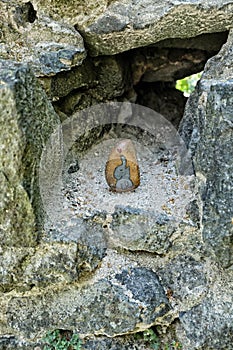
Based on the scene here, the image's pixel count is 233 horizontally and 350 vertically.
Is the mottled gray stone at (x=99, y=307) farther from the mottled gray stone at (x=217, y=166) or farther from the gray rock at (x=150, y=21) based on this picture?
the gray rock at (x=150, y=21)

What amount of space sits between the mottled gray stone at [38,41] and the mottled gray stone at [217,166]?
54 centimetres

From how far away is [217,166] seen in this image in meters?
1.42

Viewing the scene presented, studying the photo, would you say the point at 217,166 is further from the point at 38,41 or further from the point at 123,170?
the point at 38,41

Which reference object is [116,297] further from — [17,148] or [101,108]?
[101,108]

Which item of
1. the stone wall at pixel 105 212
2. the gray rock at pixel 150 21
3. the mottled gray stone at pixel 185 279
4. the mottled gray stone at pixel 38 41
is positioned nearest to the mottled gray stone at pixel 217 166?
the stone wall at pixel 105 212

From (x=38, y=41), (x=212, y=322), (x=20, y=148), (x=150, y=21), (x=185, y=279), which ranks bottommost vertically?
(x=212, y=322)

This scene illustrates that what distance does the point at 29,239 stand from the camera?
4.85 feet

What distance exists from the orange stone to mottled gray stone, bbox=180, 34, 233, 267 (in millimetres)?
283

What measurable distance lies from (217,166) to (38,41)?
838 millimetres

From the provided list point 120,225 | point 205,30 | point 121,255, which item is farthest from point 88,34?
point 121,255

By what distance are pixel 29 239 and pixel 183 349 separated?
2.27 ft

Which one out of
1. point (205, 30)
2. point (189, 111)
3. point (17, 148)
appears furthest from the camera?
point (189, 111)

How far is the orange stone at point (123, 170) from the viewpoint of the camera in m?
1.73

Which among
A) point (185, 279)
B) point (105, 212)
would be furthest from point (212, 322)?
point (105, 212)
